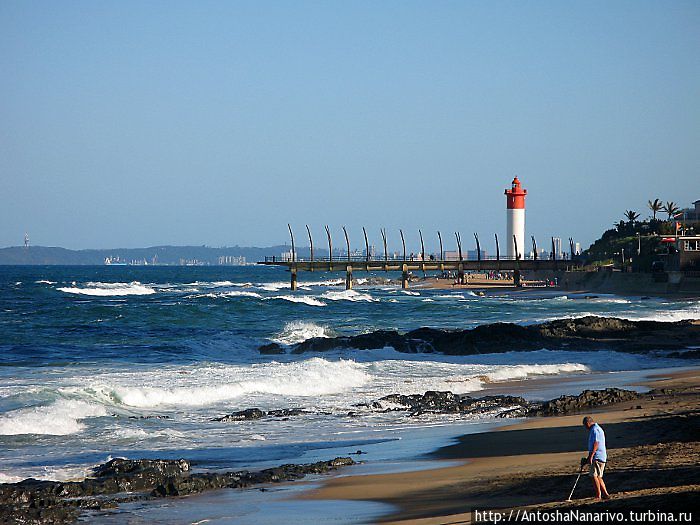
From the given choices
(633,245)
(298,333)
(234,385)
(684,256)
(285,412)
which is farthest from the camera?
(633,245)

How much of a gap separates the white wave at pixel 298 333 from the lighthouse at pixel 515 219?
35.8m

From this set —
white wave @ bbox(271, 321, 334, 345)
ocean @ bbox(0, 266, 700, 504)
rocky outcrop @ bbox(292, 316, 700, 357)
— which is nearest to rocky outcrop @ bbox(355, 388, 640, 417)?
ocean @ bbox(0, 266, 700, 504)

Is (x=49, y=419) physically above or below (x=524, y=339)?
above

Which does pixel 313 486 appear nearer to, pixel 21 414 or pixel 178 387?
pixel 21 414

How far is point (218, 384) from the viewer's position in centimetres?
2086

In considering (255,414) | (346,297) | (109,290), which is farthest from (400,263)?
(255,414)

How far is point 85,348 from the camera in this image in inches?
1273

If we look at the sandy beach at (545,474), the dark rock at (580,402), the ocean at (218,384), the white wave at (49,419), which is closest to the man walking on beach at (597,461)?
the sandy beach at (545,474)

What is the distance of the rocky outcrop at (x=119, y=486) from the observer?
34.0 feet

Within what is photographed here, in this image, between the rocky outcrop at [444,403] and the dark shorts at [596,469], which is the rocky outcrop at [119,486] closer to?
the dark shorts at [596,469]

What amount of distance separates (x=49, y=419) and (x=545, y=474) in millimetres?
8935

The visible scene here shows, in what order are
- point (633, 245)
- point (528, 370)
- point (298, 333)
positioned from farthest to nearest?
point (633, 245) → point (298, 333) → point (528, 370)

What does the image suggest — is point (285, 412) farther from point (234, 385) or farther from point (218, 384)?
point (218, 384)

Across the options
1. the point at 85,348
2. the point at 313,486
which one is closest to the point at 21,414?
the point at 313,486
